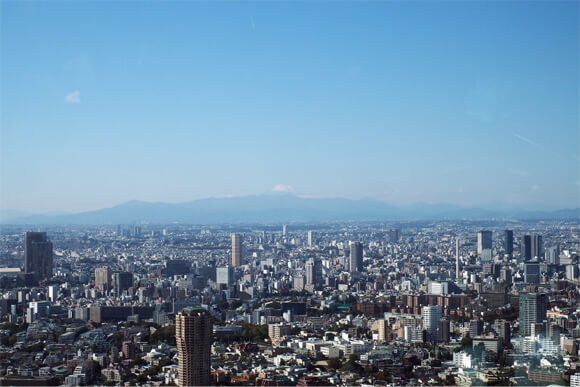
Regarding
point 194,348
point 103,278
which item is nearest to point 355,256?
point 103,278

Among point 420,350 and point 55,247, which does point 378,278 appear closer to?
point 55,247

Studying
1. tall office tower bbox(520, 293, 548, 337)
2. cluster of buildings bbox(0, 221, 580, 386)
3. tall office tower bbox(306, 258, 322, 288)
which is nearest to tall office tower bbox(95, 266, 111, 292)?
cluster of buildings bbox(0, 221, 580, 386)

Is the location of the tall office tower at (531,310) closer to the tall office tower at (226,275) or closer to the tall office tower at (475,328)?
the tall office tower at (475,328)

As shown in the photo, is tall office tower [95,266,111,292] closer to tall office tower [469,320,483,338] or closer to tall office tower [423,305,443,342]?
tall office tower [423,305,443,342]

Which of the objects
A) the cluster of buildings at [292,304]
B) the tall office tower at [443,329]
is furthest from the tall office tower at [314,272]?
the tall office tower at [443,329]

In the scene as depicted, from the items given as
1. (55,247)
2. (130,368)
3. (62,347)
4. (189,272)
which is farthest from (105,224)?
(130,368)
